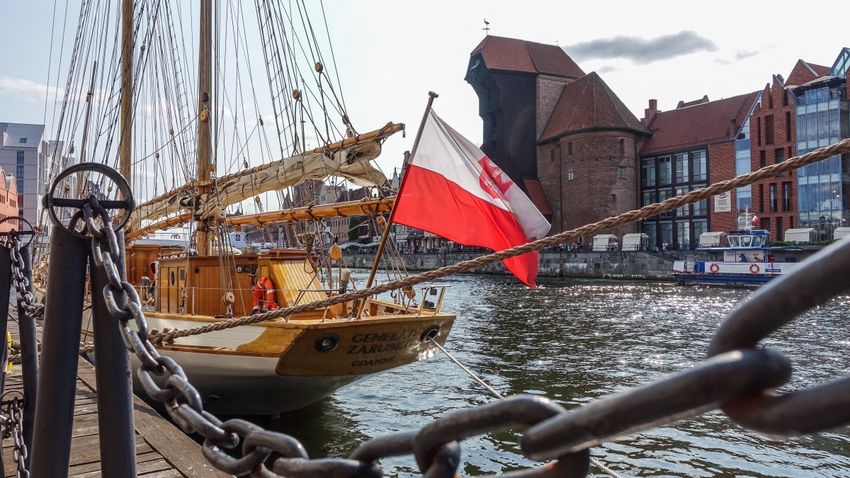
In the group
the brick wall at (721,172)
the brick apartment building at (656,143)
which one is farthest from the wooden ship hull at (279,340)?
the brick wall at (721,172)

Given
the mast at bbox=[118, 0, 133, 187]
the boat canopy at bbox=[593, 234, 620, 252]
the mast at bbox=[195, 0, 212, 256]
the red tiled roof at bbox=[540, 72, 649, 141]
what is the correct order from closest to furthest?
the mast at bbox=[195, 0, 212, 256] < the mast at bbox=[118, 0, 133, 187] < the boat canopy at bbox=[593, 234, 620, 252] < the red tiled roof at bbox=[540, 72, 649, 141]

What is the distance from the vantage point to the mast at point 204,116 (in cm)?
1284

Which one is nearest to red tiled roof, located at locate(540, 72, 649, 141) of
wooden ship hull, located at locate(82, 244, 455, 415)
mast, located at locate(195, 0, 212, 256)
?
mast, located at locate(195, 0, 212, 256)

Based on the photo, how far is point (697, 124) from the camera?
63844mm

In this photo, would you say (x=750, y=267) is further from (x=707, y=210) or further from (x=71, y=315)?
(x=71, y=315)

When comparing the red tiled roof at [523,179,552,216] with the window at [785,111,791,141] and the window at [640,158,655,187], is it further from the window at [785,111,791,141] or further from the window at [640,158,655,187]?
the window at [785,111,791,141]

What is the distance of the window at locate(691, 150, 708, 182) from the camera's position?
60719mm

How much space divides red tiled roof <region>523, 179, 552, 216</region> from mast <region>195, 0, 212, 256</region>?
55.8m

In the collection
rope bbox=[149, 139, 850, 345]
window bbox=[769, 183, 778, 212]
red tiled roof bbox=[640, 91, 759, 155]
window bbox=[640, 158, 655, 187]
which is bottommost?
rope bbox=[149, 139, 850, 345]

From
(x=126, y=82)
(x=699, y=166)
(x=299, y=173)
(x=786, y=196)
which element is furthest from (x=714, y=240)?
(x=299, y=173)

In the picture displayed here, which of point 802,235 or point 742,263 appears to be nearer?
point 742,263

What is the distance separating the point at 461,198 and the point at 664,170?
6190cm

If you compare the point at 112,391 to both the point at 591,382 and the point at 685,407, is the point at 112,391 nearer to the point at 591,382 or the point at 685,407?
the point at 685,407

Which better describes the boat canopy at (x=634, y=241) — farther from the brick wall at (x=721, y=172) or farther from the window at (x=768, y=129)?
the window at (x=768, y=129)
